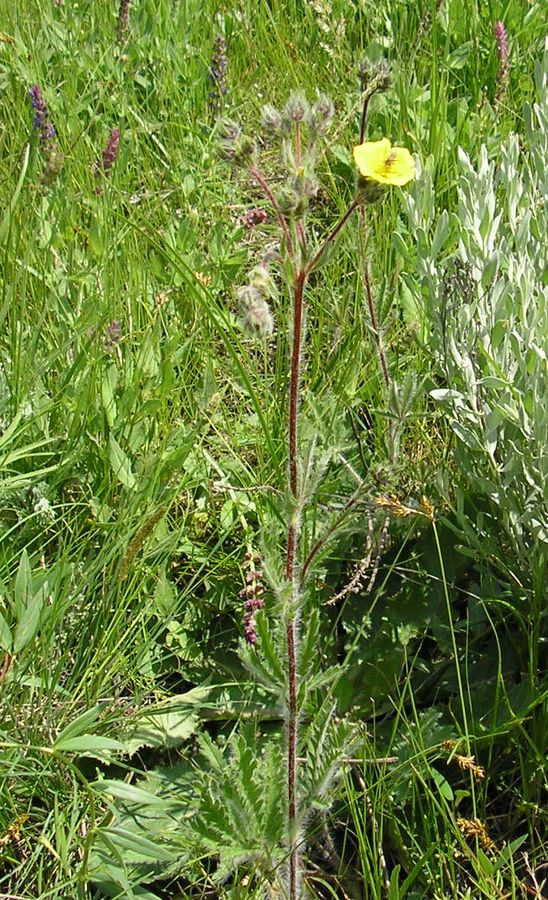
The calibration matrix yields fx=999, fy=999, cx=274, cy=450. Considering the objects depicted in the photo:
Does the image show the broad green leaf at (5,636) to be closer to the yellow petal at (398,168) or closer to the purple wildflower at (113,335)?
the purple wildflower at (113,335)

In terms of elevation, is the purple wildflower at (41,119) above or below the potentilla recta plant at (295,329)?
above

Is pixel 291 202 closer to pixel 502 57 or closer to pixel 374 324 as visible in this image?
pixel 374 324

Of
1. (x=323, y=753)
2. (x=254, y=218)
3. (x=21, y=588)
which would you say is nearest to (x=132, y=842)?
(x=323, y=753)

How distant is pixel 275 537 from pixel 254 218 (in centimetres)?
157

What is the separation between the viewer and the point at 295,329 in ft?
4.43

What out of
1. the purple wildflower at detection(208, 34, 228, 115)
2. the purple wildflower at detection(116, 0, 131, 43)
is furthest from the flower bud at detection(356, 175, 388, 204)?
the purple wildflower at detection(116, 0, 131, 43)

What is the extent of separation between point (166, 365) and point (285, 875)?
1.10 meters

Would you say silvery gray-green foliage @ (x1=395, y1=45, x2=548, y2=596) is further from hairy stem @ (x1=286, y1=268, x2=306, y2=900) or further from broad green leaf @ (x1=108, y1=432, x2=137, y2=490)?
broad green leaf @ (x1=108, y1=432, x2=137, y2=490)

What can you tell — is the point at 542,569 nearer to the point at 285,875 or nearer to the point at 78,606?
the point at 285,875

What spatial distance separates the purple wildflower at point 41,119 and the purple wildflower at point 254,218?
1.90 ft

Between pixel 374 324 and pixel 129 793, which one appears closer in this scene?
pixel 129 793

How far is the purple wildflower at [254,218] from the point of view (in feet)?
9.32

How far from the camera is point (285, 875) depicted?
5.90ft

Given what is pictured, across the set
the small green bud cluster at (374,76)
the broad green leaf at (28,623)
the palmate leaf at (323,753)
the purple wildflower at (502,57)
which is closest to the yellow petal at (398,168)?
the small green bud cluster at (374,76)
